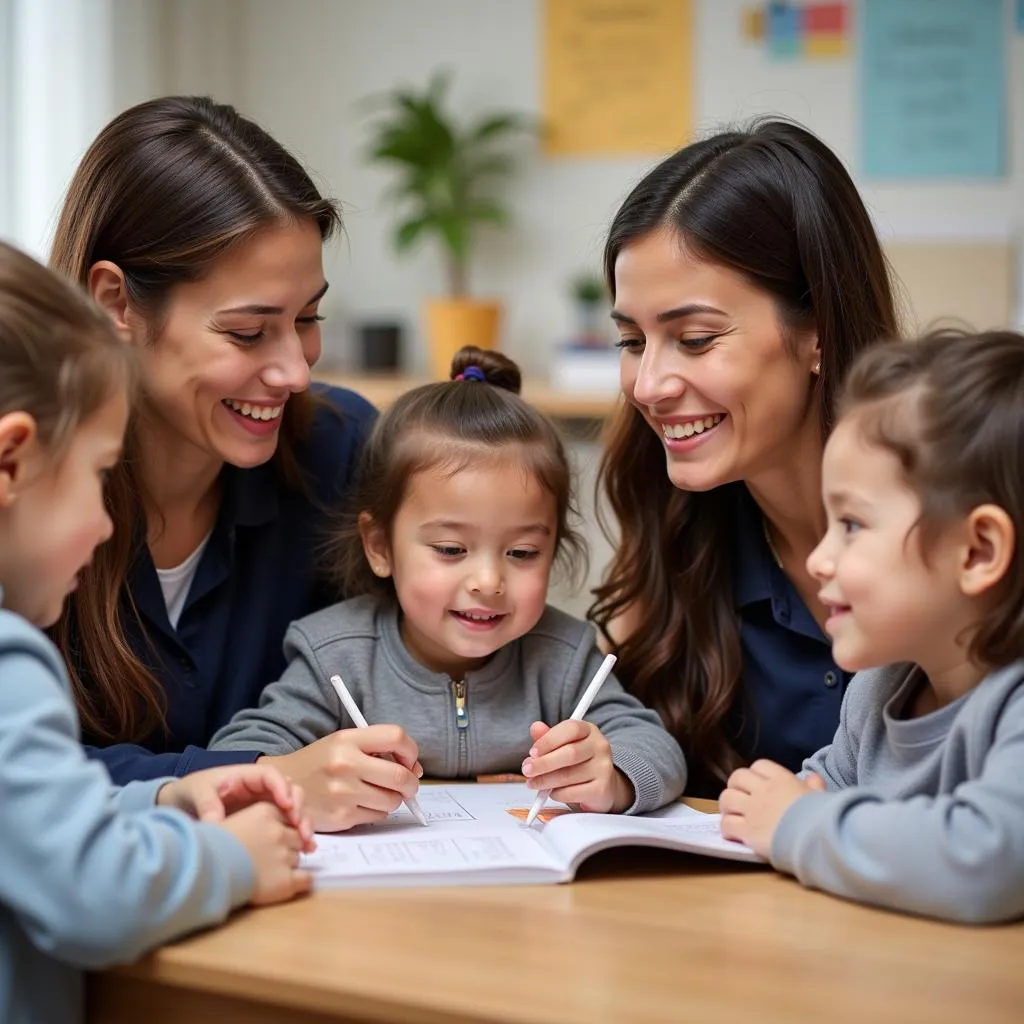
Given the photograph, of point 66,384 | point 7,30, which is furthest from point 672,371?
point 7,30

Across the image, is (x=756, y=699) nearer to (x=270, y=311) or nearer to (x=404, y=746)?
(x=404, y=746)

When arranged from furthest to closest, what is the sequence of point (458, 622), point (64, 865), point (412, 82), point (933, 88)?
point (412, 82) < point (933, 88) < point (458, 622) < point (64, 865)

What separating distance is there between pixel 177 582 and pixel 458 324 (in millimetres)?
1924

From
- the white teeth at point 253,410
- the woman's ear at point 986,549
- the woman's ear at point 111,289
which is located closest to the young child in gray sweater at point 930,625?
the woman's ear at point 986,549

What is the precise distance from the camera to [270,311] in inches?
56.5

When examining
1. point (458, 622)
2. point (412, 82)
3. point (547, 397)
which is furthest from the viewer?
point (412, 82)

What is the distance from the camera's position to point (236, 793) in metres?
1.09

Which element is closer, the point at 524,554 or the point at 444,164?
the point at 524,554

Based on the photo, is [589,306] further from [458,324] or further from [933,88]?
[933,88]

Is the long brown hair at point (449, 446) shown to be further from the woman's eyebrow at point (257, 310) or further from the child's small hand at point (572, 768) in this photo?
the child's small hand at point (572, 768)

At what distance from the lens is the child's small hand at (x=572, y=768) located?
1.24 meters

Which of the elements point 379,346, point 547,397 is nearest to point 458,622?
point 547,397

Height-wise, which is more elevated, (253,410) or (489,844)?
(253,410)

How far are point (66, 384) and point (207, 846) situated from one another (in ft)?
1.11
